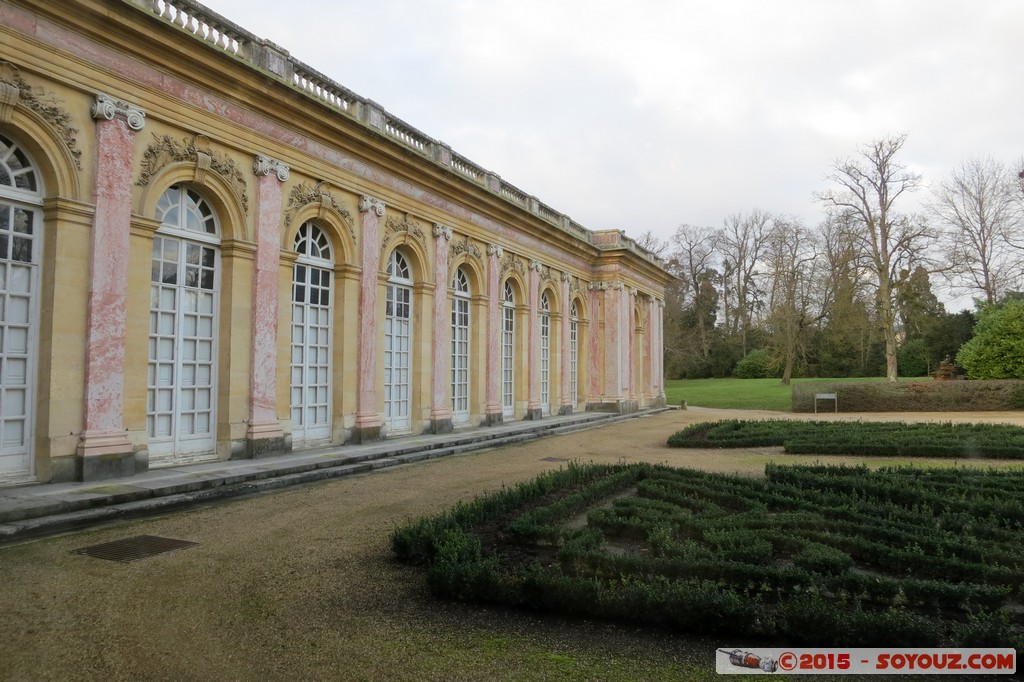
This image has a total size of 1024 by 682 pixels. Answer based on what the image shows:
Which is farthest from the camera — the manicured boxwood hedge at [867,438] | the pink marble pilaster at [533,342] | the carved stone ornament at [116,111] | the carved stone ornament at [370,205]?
the pink marble pilaster at [533,342]

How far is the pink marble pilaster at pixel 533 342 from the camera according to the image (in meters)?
21.5

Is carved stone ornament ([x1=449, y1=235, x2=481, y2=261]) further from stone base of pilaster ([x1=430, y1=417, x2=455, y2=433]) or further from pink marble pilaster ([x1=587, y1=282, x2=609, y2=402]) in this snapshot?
pink marble pilaster ([x1=587, y1=282, x2=609, y2=402])

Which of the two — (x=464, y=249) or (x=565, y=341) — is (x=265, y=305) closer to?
(x=464, y=249)

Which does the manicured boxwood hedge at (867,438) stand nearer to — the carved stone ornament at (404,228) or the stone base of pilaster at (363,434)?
the stone base of pilaster at (363,434)

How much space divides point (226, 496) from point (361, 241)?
702cm

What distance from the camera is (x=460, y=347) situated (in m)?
18.3

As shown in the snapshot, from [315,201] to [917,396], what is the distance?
2366 centimetres

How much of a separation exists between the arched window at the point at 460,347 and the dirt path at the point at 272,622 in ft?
36.6

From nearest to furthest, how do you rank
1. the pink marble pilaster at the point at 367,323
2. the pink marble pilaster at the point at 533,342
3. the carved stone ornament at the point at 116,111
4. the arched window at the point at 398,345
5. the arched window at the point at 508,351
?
the carved stone ornament at the point at 116,111, the pink marble pilaster at the point at 367,323, the arched window at the point at 398,345, the arched window at the point at 508,351, the pink marble pilaster at the point at 533,342

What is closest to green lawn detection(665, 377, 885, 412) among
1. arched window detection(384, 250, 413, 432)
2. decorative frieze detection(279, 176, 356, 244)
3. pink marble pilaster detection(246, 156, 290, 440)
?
arched window detection(384, 250, 413, 432)

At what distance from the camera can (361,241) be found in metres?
14.0

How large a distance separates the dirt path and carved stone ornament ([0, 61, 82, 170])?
5521mm

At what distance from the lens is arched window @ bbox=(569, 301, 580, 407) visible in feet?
84.2

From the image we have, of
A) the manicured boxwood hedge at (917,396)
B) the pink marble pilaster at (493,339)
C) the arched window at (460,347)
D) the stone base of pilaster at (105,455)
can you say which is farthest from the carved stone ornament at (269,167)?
the manicured boxwood hedge at (917,396)
